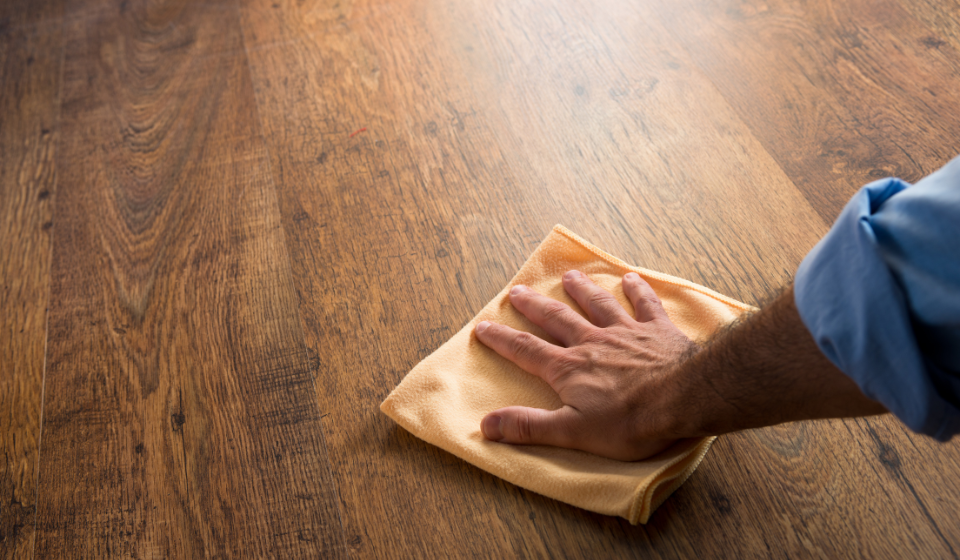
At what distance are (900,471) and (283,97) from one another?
1.10 metres

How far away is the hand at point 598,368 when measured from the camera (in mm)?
647

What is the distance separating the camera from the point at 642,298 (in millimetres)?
773

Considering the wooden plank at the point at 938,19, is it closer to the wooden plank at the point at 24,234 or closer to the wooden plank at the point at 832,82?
the wooden plank at the point at 832,82

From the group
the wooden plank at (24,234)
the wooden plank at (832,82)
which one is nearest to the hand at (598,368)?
the wooden plank at (832,82)

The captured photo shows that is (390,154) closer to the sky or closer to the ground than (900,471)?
closer to the sky

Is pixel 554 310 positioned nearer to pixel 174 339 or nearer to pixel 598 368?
pixel 598 368

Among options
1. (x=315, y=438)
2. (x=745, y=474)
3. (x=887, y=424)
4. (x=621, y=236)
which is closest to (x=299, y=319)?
(x=315, y=438)

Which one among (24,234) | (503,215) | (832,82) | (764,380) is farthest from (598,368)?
(24,234)

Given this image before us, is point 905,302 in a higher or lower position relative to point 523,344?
higher

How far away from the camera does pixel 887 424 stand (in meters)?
0.69

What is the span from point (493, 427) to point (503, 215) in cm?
36

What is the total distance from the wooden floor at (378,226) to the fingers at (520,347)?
7 centimetres

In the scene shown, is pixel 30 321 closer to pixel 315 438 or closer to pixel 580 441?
pixel 315 438

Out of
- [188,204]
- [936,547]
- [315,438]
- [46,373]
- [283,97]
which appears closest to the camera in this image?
[936,547]
